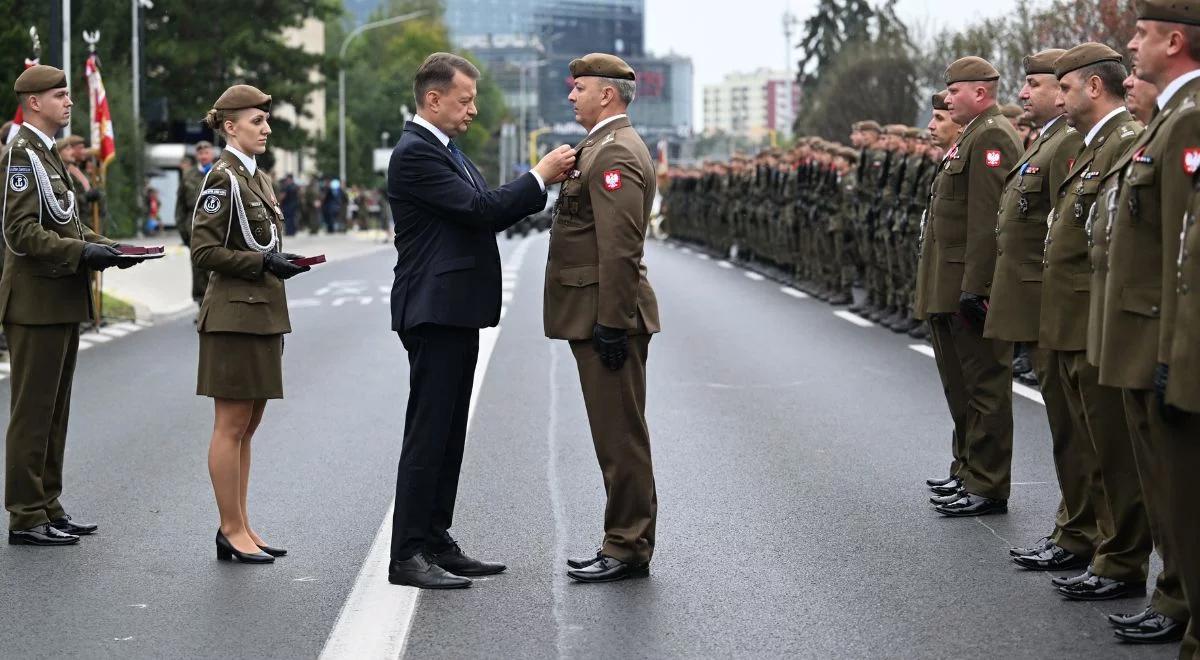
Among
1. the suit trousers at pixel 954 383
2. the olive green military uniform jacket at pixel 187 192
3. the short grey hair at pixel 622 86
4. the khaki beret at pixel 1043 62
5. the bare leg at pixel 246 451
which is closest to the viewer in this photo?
the short grey hair at pixel 622 86

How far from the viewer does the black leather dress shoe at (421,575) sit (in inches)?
262

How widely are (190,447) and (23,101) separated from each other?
312cm

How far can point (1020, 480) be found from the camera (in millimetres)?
9094

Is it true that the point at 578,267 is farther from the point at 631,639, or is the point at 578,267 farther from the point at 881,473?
the point at 881,473

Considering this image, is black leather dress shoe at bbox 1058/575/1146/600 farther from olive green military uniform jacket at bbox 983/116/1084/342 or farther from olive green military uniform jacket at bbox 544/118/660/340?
olive green military uniform jacket at bbox 544/118/660/340

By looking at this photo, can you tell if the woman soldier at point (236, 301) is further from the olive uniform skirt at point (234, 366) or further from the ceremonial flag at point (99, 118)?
the ceremonial flag at point (99, 118)

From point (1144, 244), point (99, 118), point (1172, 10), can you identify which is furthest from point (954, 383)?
point (99, 118)

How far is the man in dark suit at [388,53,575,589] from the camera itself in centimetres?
662

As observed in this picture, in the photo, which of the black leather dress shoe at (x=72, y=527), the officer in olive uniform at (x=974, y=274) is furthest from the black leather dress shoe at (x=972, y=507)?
the black leather dress shoe at (x=72, y=527)

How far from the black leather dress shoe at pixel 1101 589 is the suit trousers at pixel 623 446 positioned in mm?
1578

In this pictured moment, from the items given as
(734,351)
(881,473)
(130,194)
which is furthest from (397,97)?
(881,473)

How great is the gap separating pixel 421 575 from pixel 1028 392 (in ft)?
24.0

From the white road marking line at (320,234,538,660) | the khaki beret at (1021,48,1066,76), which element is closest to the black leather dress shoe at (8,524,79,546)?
the white road marking line at (320,234,538,660)

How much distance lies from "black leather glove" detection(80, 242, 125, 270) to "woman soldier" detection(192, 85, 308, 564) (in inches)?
22.6
